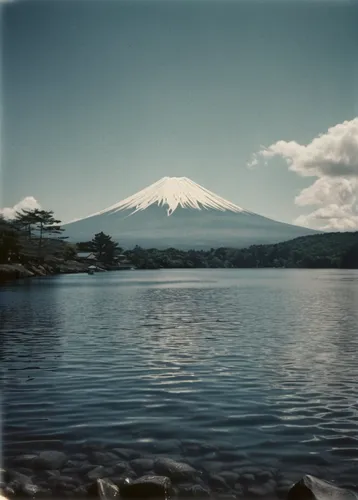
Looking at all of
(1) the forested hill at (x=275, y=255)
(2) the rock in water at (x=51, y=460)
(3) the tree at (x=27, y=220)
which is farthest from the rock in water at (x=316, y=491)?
(3) the tree at (x=27, y=220)

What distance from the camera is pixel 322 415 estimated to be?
14.4ft

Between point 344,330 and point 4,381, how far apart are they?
5.88 m

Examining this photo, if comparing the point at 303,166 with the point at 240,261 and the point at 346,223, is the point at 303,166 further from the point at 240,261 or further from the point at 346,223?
the point at 240,261

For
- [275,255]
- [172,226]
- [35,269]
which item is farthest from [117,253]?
[35,269]

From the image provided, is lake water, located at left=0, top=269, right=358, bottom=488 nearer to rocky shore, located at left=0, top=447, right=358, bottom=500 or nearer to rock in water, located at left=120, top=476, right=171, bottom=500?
rocky shore, located at left=0, top=447, right=358, bottom=500

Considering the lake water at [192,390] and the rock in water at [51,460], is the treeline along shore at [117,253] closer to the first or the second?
the lake water at [192,390]

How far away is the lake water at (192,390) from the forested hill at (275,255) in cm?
725

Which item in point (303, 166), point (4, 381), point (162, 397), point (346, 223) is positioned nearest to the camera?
point (162, 397)

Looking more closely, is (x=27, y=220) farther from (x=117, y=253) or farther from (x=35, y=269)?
(x=117, y=253)

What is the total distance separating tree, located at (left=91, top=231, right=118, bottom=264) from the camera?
39719 millimetres

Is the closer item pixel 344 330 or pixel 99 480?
pixel 99 480

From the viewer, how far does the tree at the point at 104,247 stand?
130 feet

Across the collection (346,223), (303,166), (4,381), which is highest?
(303,166)

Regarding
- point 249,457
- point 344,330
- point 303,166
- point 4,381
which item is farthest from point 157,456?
point 344,330
